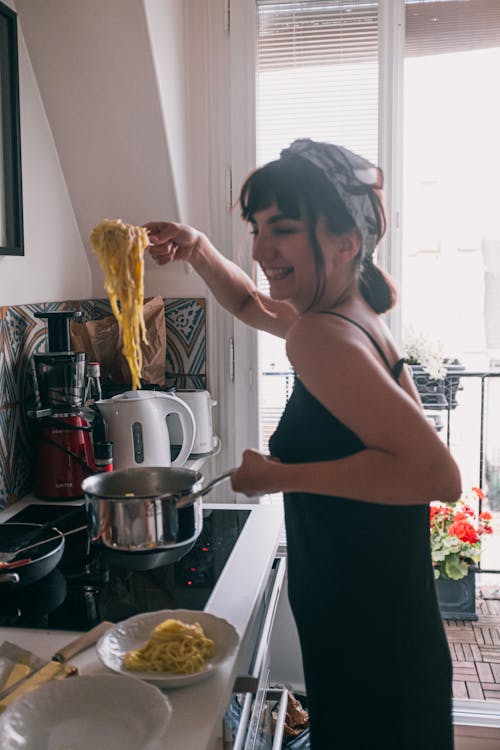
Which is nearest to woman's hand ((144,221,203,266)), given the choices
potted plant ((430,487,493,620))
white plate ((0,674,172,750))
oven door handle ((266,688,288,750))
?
white plate ((0,674,172,750))

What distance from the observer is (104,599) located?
1396 millimetres

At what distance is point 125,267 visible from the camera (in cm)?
141

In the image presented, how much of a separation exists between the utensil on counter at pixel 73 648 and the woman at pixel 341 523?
1.06ft

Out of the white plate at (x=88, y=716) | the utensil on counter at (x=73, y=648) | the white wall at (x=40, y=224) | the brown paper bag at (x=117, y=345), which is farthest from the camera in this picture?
the brown paper bag at (x=117, y=345)

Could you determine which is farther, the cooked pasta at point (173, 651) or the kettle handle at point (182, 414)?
the kettle handle at point (182, 414)

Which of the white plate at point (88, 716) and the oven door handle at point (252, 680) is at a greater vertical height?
the white plate at point (88, 716)

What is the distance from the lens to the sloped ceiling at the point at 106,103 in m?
2.05

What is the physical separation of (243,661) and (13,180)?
130 centimetres

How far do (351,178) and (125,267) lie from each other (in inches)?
18.0

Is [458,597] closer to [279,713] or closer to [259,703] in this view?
[279,713]

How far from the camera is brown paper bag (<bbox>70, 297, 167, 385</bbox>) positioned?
2248mm

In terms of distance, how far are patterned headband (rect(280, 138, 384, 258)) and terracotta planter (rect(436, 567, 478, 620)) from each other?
2.03 meters

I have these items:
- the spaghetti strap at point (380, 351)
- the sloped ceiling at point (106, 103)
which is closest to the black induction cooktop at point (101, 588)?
the spaghetti strap at point (380, 351)

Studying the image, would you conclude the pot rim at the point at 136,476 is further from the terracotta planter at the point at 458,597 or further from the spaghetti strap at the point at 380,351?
the terracotta planter at the point at 458,597
